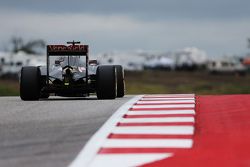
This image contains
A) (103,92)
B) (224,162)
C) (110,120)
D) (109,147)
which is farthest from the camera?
(103,92)

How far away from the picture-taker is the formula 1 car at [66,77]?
717 inches

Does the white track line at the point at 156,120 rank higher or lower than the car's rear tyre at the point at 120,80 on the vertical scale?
lower

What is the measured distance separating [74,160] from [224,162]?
1.55 metres

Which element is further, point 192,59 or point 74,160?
point 192,59

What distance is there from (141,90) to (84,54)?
105 ft

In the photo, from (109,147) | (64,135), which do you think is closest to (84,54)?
(64,135)

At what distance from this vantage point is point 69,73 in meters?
18.5

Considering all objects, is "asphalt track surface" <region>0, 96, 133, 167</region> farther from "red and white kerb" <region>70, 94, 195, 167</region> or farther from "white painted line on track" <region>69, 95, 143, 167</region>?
"red and white kerb" <region>70, 94, 195, 167</region>

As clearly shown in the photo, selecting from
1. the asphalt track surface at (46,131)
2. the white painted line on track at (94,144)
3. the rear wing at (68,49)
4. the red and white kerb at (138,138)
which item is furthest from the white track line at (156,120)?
the rear wing at (68,49)

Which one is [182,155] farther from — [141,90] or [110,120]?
[141,90]

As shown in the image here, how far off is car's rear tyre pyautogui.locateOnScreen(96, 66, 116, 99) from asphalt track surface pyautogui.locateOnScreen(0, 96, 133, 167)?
10.5 ft

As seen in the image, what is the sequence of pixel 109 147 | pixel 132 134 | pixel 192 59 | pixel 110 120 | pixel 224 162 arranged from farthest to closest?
pixel 192 59 < pixel 110 120 < pixel 132 134 < pixel 109 147 < pixel 224 162

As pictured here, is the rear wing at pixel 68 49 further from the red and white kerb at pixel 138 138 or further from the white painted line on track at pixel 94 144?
the white painted line on track at pixel 94 144

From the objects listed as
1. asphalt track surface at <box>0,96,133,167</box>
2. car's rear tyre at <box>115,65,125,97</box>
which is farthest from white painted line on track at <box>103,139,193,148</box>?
car's rear tyre at <box>115,65,125,97</box>
